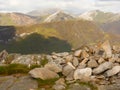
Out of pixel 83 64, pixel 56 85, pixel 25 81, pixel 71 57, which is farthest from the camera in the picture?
pixel 71 57

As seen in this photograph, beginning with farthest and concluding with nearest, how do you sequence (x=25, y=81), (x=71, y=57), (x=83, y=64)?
(x=71, y=57) → (x=83, y=64) → (x=25, y=81)

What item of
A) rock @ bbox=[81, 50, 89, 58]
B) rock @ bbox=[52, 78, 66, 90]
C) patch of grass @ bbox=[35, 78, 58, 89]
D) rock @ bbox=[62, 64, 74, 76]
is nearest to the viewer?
rock @ bbox=[52, 78, 66, 90]

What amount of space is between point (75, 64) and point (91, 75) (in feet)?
15.0

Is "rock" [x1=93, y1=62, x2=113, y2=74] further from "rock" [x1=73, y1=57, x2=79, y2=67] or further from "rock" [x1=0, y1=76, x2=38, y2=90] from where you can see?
"rock" [x1=0, y1=76, x2=38, y2=90]

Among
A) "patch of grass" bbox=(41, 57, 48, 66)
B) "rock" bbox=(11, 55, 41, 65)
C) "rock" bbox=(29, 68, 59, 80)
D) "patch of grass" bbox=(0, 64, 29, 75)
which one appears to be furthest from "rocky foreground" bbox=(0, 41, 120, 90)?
"patch of grass" bbox=(0, 64, 29, 75)

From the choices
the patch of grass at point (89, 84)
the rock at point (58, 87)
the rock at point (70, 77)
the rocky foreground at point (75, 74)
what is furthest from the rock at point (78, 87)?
the rock at point (70, 77)

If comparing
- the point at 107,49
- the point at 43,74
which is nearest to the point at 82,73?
the point at 43,74

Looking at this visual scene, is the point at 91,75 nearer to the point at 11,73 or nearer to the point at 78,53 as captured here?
the point at 78,53

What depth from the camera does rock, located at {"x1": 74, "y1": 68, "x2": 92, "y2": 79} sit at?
1583 inches

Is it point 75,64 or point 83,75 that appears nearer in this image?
point 83,75

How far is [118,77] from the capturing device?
4000 centimetres

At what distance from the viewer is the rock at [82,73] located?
40219 mm

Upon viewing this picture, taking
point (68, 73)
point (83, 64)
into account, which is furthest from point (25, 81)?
point (83, 64)

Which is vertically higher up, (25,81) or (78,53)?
(78,53)
